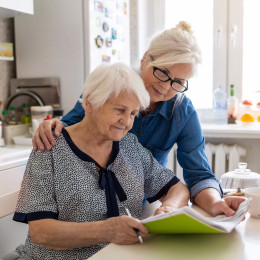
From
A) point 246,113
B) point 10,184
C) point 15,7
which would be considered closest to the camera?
point 10,184

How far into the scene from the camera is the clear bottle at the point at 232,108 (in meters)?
2.92

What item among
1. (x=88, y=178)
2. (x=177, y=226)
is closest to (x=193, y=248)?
(x=177, y=226)

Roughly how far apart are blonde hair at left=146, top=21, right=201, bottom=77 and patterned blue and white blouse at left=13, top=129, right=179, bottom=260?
1.20ft

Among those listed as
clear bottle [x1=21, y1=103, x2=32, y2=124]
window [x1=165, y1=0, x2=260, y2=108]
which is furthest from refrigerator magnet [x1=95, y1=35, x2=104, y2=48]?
window [x1=165, y1=0, x2=260, y2=108]

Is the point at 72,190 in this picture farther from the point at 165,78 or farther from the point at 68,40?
the point at 68,40

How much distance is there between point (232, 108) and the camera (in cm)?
293

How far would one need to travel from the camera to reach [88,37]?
256 cm

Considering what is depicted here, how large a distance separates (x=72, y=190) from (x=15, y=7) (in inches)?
68.8

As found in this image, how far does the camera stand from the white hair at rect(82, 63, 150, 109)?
113 cm

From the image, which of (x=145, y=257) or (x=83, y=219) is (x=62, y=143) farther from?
(x=145, y=257)

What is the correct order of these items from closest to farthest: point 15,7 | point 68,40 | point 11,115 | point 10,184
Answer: point 10,184
point 15,7
point 68,40
point 11,115

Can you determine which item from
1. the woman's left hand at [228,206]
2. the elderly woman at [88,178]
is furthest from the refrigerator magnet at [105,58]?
the woman's left hand at [228,206]

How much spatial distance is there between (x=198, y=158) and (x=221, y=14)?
1883 millimetres

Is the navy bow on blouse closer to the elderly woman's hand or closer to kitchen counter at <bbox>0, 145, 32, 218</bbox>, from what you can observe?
the elderly woman's hand
